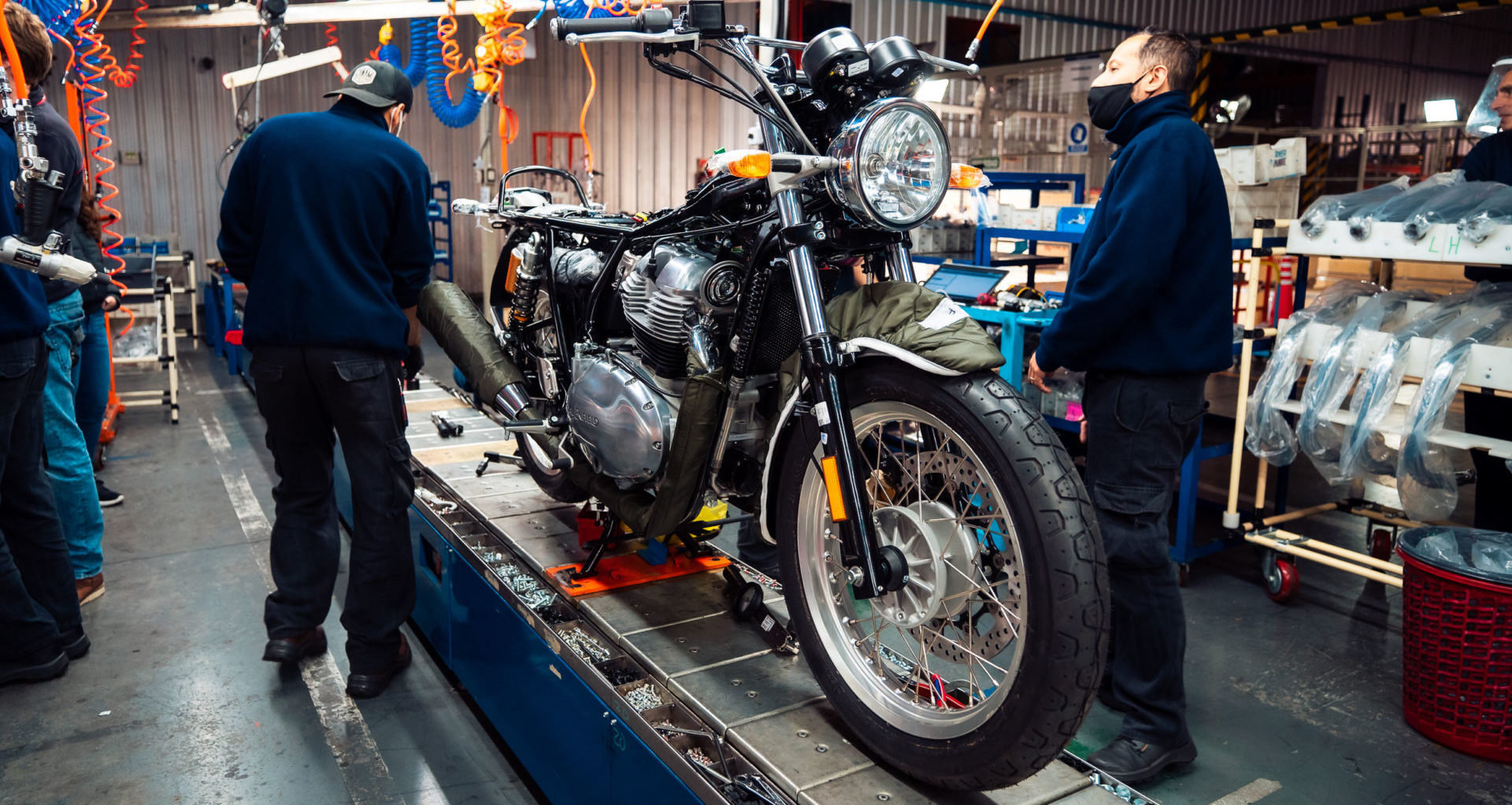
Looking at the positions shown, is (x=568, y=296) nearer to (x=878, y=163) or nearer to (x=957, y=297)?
(x=878, y=163)

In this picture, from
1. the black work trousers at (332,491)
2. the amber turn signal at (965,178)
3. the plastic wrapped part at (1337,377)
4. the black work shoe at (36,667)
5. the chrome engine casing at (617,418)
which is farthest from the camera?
the plastic wrapped part at (1337,377)

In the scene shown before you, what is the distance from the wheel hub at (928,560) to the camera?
1.66 m

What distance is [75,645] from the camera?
3096 millimetres

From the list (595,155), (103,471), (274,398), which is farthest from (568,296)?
(595,155)

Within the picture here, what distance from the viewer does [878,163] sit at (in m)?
1.75

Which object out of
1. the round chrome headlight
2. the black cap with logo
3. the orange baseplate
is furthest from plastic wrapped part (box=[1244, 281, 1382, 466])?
the black cap with logo

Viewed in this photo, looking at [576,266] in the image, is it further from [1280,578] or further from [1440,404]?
[1280,578]

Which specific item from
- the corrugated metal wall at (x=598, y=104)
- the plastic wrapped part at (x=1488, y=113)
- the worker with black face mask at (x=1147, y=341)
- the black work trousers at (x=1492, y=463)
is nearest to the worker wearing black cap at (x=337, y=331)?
the worker with black face mask at (x=1147, y=341)

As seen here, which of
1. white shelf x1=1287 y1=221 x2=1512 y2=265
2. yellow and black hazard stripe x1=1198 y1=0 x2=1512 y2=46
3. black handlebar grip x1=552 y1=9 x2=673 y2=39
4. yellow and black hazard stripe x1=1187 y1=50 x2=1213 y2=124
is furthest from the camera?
yellow and black hazard stripe x1=1187 y1=50 x2=1213 y2=124

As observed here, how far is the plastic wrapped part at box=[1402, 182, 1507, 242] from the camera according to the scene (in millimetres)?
3166

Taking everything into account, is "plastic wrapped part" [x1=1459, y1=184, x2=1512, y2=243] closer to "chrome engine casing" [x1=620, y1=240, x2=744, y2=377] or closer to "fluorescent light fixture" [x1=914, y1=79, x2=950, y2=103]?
"chrome engine casing" [x1=620, y1=240, x2=744, y2=377]

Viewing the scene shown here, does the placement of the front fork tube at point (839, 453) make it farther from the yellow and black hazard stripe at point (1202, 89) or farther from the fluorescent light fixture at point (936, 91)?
the yellow and black hazard stripe at point (1202, 89)

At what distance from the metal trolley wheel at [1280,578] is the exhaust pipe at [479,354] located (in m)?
2.63

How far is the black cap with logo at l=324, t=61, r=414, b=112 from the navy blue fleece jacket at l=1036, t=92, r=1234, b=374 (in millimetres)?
1785
